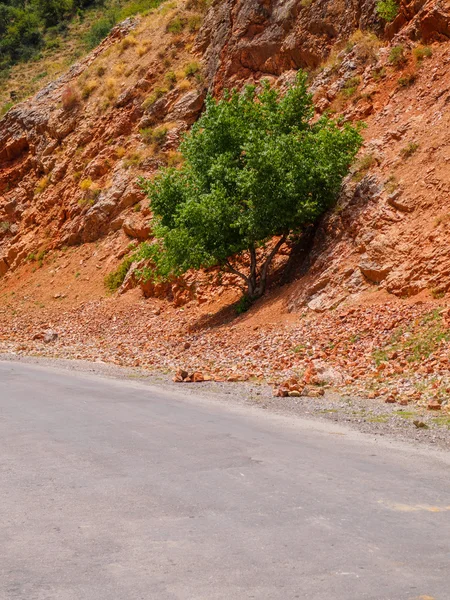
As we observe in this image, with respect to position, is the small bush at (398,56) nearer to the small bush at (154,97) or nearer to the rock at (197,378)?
the rock at (197,378)

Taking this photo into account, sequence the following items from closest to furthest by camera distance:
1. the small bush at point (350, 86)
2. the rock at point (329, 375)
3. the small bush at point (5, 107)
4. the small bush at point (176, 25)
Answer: the rock at point (329, 375) < the small bush at point (350, 86) < the small bush at point (176, 25) < the small bush at point (5, 107)

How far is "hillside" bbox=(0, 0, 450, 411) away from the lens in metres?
14.0

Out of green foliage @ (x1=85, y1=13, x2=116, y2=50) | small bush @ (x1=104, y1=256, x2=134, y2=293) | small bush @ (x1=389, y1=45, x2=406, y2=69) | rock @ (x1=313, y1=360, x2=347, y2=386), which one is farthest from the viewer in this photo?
green foliage @ (x1=85, y1=13, x2=116, y2=50)

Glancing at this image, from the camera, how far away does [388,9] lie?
21766 millimetres

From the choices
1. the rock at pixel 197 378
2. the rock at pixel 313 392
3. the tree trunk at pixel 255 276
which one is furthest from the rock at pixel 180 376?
the tree trunk at pixel 255 276

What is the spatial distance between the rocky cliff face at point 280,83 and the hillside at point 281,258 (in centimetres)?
6

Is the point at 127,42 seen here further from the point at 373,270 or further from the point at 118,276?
the point at 373,270

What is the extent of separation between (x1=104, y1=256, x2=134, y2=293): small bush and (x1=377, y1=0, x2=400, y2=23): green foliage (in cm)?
1271

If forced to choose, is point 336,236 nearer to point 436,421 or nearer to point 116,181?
point 436,421

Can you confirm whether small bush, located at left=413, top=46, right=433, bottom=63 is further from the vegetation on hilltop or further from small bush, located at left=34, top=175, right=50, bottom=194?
the vegetation on hilltop

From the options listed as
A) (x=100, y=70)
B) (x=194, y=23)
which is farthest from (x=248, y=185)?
(x=100, y=70)

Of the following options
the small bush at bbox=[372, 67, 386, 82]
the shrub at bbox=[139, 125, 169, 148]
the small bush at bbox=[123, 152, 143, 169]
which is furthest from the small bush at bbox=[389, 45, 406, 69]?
the small bush at bbox=[123, 152, 143, 169]

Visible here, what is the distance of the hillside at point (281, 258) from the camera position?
46.0ft

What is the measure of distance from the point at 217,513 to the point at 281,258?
1602cm
